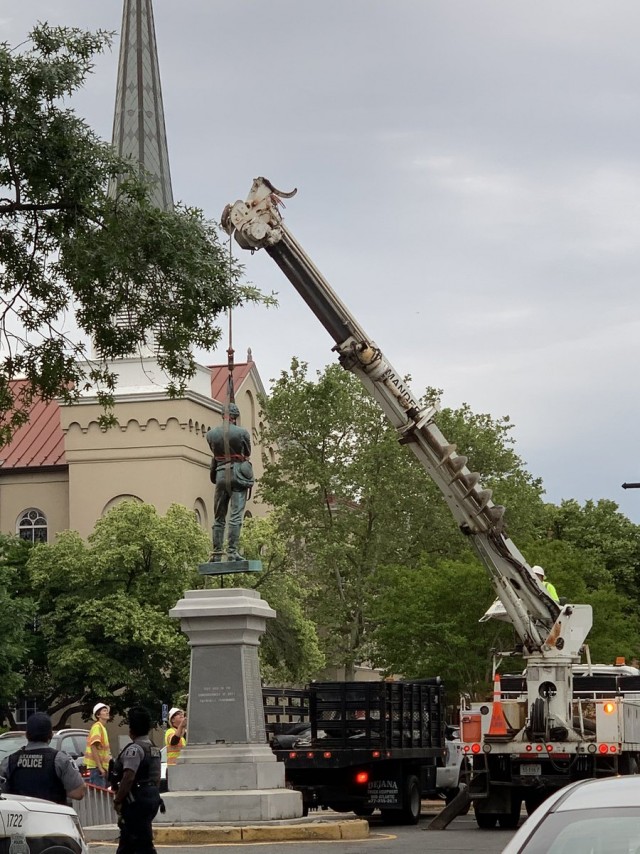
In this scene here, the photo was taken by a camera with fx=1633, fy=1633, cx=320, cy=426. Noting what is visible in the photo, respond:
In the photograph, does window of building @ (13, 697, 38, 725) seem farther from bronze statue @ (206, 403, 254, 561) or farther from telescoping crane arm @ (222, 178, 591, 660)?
telescoping crane arm @ (222, 178, 591, 660)

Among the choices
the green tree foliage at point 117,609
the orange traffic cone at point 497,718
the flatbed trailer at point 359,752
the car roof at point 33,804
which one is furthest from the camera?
the green tree foliage at point 117,609

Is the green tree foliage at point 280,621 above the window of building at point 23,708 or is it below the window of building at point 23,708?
above

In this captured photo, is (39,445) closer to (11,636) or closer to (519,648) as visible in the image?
(11,636)

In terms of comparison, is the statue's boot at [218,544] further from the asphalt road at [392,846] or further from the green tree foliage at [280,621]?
the green tree foliage at [280,621]

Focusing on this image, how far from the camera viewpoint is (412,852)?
17672 mm

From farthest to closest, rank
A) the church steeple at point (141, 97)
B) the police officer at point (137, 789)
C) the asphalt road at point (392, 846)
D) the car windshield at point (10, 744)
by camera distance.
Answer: the church steeple at point (141, 97) → the car windshield at point (10, 744) → the asphalt road at point (392, 846) → the police officer at point (137, 789)

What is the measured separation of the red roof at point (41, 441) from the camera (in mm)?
68250

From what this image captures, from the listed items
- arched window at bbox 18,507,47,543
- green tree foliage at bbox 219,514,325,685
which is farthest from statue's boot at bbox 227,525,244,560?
arched window at bbox 18,507,47,543


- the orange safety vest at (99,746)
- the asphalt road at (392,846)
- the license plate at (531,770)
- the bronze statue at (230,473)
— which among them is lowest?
the asphalt road at (392,846)

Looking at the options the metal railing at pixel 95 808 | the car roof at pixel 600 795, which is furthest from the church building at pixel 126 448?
the car roof at pixel 600 795

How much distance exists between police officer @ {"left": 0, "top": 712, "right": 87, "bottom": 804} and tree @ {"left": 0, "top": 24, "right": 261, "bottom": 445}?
6.93 metres

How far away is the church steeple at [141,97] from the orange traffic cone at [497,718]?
5041 centimetres

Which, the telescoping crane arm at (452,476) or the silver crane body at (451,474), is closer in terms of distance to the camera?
the silver crane body at (451,474)

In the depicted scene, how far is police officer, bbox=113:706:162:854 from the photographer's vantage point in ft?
40.7
